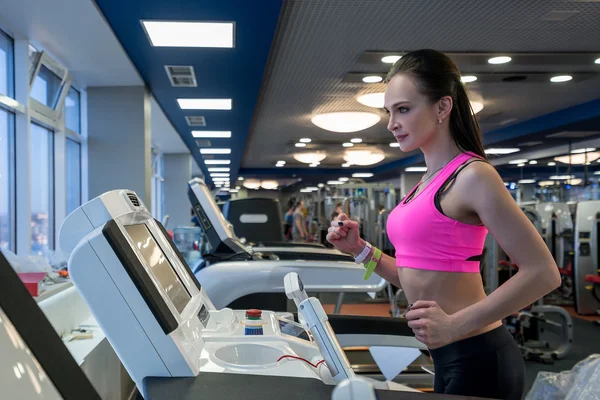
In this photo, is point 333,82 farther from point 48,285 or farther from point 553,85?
point 48,285

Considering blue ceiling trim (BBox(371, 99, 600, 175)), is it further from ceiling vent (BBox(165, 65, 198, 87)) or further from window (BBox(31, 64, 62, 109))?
window (BBox(31, 64, 62, 109))

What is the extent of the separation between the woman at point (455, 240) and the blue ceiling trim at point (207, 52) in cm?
203

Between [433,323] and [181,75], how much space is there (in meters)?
4.10

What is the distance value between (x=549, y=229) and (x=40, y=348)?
9055mm

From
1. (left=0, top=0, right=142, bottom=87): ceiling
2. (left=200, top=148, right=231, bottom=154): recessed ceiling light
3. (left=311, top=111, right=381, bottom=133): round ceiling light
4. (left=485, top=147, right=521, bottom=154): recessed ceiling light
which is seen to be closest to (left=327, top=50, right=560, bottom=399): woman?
(left=0, top=0, right=142, bottom=87): ceiling

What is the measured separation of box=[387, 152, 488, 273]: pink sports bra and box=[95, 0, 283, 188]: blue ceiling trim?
2.15 metres

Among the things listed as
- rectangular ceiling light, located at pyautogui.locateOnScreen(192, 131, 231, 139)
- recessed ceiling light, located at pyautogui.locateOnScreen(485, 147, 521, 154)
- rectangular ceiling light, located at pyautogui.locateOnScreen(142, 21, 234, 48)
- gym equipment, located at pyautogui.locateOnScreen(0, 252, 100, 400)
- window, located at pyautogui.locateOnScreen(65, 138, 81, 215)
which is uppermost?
rectangular ceiling light, located at pyautogui.locateOnScreen(142, 21, 234, 48)

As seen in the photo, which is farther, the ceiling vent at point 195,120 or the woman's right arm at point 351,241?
the ceiling vent at point 195,120

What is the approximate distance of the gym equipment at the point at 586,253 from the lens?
274 inches

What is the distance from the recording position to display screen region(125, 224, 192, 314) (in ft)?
3.70

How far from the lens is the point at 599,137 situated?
803 cm

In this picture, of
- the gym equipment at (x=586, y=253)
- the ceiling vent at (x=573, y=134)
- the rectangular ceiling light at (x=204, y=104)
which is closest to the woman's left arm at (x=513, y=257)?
the rectangular ceiling light at (x=204, y=104)

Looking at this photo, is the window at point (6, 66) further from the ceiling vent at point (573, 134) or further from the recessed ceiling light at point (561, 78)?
the ceiling vent at point (573, 134)

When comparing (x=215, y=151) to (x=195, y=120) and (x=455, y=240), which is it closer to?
(x=195, y=120)
